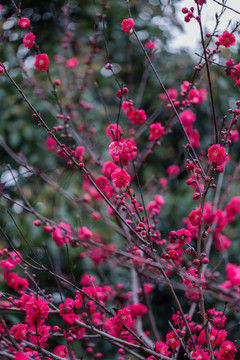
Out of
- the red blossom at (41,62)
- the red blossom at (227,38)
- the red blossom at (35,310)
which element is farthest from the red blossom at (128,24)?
the red blossom at (35,310)

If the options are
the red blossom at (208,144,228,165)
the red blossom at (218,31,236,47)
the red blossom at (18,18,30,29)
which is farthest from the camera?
the red blossom at (18,18,30,29)

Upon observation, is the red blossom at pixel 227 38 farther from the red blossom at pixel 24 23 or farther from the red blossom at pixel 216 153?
the red blossom at pixel 24 23

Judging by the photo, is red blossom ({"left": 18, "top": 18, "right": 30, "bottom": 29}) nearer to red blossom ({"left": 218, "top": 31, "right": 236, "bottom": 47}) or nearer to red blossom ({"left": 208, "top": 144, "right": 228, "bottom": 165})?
red blossom ({"left": 218, "top": 31, "right": 236, "bottom": 47})

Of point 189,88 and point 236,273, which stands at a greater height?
point 189,88

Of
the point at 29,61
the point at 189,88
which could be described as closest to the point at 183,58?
the point at 29,61

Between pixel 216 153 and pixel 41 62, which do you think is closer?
pixel 216 153

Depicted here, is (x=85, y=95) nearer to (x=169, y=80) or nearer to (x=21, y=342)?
(x=169, y=80)

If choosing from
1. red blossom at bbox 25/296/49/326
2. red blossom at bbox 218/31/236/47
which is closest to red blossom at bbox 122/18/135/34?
red blossom at bbox 218/31/236/47

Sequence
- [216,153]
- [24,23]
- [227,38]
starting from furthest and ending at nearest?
[24,23], [227,38], [216,153]

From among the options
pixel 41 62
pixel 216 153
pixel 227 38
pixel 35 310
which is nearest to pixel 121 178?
pixel 216 153

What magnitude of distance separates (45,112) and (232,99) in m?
1.74

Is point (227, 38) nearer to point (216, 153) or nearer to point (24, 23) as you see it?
point (216, 153)

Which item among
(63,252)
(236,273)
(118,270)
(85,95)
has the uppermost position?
(236,273)

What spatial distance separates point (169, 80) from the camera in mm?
3713
